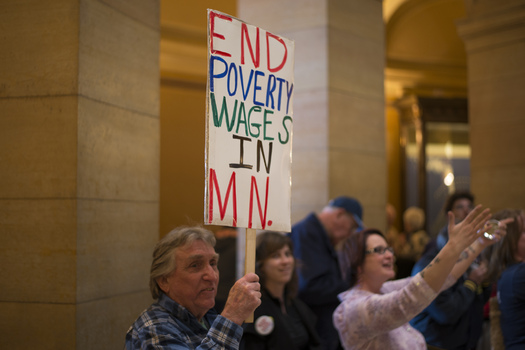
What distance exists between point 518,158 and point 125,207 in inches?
208

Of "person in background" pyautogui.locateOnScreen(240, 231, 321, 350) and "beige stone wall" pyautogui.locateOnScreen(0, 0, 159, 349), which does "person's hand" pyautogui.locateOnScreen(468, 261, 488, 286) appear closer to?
"person in background" pyautogui.locateOnScreen(240, 231, 321, 350)

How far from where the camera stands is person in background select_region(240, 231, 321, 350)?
346 centimetres

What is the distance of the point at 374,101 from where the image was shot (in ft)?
20.5

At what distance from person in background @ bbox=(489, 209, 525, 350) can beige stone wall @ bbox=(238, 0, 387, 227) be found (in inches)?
82.4

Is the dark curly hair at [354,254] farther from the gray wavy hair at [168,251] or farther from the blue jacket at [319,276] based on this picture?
the gray wavy hair at [168,251]

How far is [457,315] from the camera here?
396 cm

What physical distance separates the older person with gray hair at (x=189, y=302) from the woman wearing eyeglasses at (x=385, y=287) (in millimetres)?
798

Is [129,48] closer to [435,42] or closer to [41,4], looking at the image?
[41,4]

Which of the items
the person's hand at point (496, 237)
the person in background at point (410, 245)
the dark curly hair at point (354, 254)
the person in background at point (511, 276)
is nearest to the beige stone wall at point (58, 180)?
the dark curly hair at point (354, 254)

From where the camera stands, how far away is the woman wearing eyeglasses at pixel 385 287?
284 centimetres

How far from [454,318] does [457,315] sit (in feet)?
0.09

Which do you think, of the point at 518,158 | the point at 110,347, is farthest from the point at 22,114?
the point at 518,158

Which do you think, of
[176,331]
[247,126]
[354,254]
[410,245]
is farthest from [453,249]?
[410,245]

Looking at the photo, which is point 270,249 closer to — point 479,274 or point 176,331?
point 479,274
